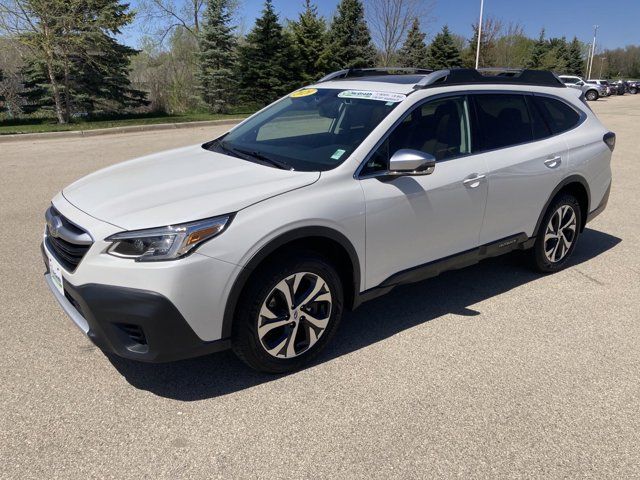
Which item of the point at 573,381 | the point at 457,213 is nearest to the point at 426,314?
the point at 457,213

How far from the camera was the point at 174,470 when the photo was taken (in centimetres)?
238

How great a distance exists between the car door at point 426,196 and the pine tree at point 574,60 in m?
68.4

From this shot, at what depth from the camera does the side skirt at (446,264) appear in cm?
344

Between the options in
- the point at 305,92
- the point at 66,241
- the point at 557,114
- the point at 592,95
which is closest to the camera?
the point at 66,241

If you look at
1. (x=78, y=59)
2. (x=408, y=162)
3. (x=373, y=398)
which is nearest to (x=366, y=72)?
(x=408, y=162)

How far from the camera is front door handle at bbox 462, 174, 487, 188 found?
3702 mm

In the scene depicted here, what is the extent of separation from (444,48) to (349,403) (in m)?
43.2

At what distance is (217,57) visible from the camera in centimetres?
2464

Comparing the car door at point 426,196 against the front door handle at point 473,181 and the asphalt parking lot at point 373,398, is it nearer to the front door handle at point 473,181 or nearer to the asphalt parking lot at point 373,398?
the front door handle at point 473,181

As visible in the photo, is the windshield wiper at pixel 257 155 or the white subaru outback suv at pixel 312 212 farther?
the windshield wiper at pixel 257 155

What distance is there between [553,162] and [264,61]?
24.0 meters

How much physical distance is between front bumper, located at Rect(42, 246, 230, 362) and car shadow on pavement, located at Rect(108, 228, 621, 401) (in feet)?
1.37

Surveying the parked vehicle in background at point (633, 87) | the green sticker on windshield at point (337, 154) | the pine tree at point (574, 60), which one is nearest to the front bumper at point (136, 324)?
the green sticker on windshield at point (337, 154)

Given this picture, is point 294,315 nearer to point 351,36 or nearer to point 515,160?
point 515,160
